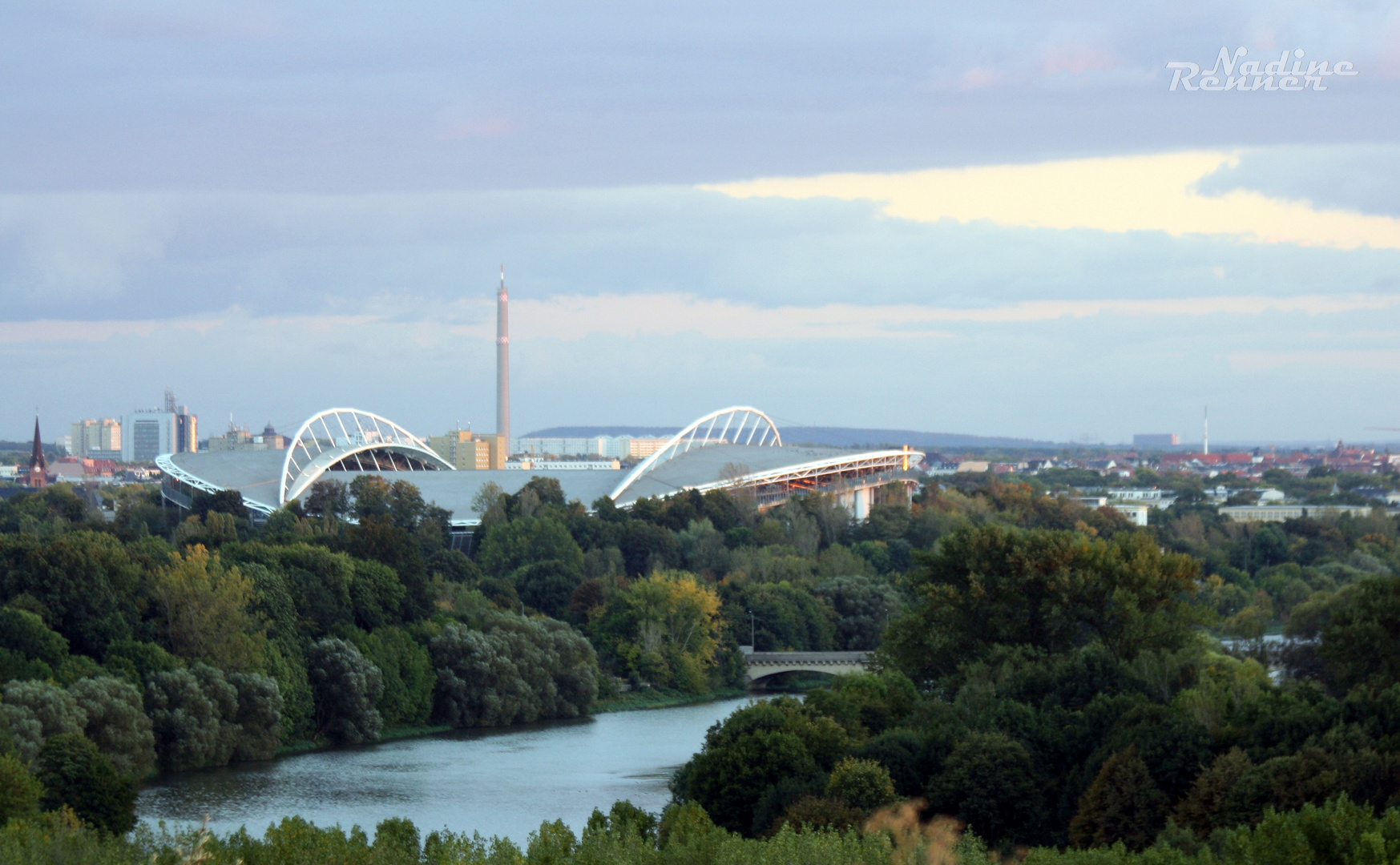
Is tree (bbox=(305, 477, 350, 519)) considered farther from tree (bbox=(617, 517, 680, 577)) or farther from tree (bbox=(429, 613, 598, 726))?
tree (bbox=(429, 613, 598, 726))

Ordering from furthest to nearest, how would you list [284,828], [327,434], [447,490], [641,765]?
[327,434], [447,490], [641,765], [284,828]

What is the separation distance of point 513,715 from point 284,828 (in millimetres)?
28122

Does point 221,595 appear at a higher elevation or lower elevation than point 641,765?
higher

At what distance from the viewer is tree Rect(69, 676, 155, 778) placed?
3641cm

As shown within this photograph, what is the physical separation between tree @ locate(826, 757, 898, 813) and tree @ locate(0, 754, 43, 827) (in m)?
12.6

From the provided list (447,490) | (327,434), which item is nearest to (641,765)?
Result: (447,490)

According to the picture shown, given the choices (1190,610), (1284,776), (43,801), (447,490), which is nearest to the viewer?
(1284,776)

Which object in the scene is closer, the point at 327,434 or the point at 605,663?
the point at 605,663

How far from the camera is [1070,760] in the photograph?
91.5 feet

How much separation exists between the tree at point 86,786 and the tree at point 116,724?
4.00 m

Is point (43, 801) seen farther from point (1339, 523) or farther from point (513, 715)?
point (1339, 523)

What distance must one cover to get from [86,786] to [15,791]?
139 inches

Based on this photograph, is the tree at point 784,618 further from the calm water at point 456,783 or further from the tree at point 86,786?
the tree at point 86,786

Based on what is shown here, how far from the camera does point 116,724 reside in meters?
36.8
